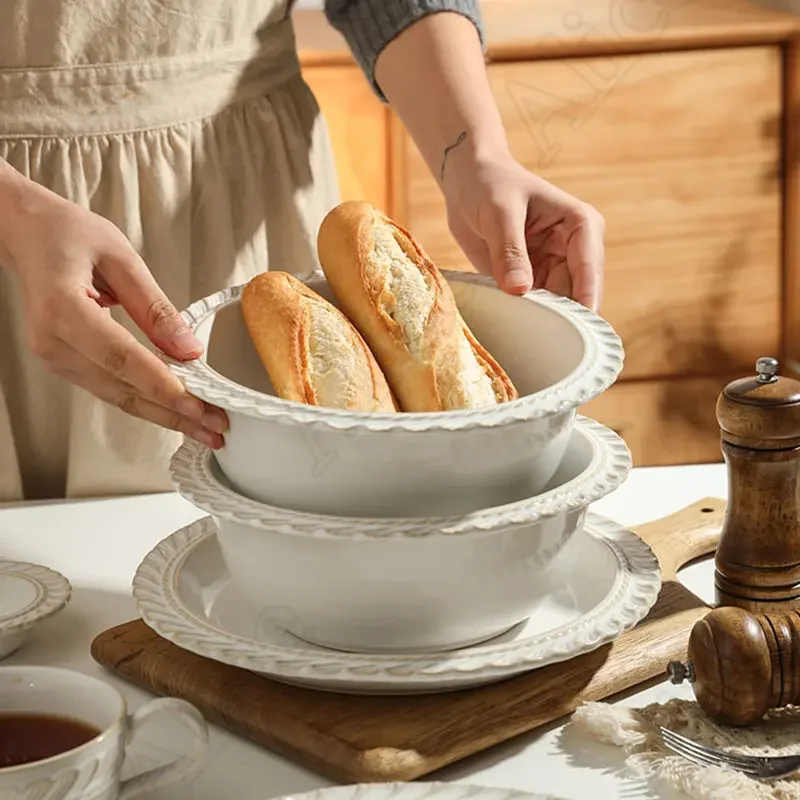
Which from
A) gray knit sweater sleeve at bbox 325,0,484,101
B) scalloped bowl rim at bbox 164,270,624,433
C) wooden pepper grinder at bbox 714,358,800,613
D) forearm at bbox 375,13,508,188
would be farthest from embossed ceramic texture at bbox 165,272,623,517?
gray knit sweater sleeve at bbox 325,0,484,101

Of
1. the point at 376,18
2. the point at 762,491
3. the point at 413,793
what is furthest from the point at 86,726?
the point at 376,18

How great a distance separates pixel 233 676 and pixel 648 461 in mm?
2095

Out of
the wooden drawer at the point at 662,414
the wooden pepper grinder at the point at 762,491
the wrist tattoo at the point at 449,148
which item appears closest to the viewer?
the wooden pepper grinder at the point at 762,491

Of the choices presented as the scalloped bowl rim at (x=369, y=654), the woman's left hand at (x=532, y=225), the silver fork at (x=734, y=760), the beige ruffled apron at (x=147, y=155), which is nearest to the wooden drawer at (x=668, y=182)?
the beige ruffled apron at (x=147, y=155)

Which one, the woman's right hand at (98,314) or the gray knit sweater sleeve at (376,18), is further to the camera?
the gray knit sweater sleeve at (376,18)

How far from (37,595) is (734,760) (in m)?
0.48

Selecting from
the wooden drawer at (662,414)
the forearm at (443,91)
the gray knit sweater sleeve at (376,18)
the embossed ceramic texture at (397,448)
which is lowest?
the wooden drawer at (662,414)

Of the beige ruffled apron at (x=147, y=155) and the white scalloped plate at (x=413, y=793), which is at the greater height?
the beige ruffled apron at (x=147, y=155)

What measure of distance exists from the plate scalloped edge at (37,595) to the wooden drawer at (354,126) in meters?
1.66

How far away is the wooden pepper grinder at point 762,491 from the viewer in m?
0.89

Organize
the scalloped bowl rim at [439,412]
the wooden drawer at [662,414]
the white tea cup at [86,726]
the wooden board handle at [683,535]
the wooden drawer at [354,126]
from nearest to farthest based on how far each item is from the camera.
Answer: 1. the white tea cup at [86,726]
2. the scalloped bowl rim at [439,412]
3. the wooden board handle at [683,535]
4. the wooden drawer at [354,126]
5. the wooden drawer at [662,414]

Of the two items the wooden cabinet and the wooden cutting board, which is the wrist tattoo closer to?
the wooden cutting board

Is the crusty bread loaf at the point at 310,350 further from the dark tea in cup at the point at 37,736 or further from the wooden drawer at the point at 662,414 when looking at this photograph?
the wooden drawer at the point at 662,414

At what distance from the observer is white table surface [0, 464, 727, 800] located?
78cm
